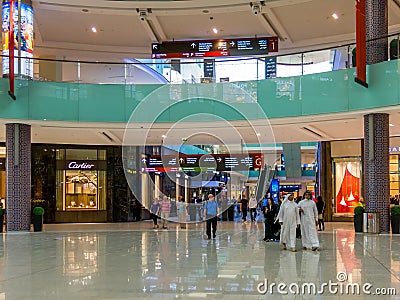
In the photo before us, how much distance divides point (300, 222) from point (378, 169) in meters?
6.67

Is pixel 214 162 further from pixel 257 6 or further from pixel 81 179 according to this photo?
pixel 81 179

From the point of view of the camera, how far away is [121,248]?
16328 mm

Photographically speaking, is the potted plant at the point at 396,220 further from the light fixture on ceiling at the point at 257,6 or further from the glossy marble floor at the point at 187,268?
the light fixture on ceiling at the point at 257,6

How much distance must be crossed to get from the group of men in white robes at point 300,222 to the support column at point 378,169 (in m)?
6.09

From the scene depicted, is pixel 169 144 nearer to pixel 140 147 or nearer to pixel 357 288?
pixel 140 147

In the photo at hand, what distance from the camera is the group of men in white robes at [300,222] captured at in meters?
15.3

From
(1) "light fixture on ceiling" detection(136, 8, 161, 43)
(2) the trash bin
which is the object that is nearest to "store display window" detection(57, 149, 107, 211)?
(1) "light fixture on ceiling" detection(136, 8, 161, 43)

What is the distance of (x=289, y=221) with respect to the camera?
1549 centimetres

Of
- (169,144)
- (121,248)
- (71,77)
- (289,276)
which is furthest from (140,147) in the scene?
(289,276)

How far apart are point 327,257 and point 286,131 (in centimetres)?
1322

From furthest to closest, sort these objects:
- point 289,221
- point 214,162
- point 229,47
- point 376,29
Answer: point 214,162 → point 229,47 → point 376,29 → point 289,221

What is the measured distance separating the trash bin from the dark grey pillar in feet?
18.6

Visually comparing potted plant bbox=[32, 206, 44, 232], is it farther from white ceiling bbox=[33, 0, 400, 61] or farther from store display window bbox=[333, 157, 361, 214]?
store display window bbox=[333, 157, 361, 214]

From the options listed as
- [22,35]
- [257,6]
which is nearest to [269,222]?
[257,6]
